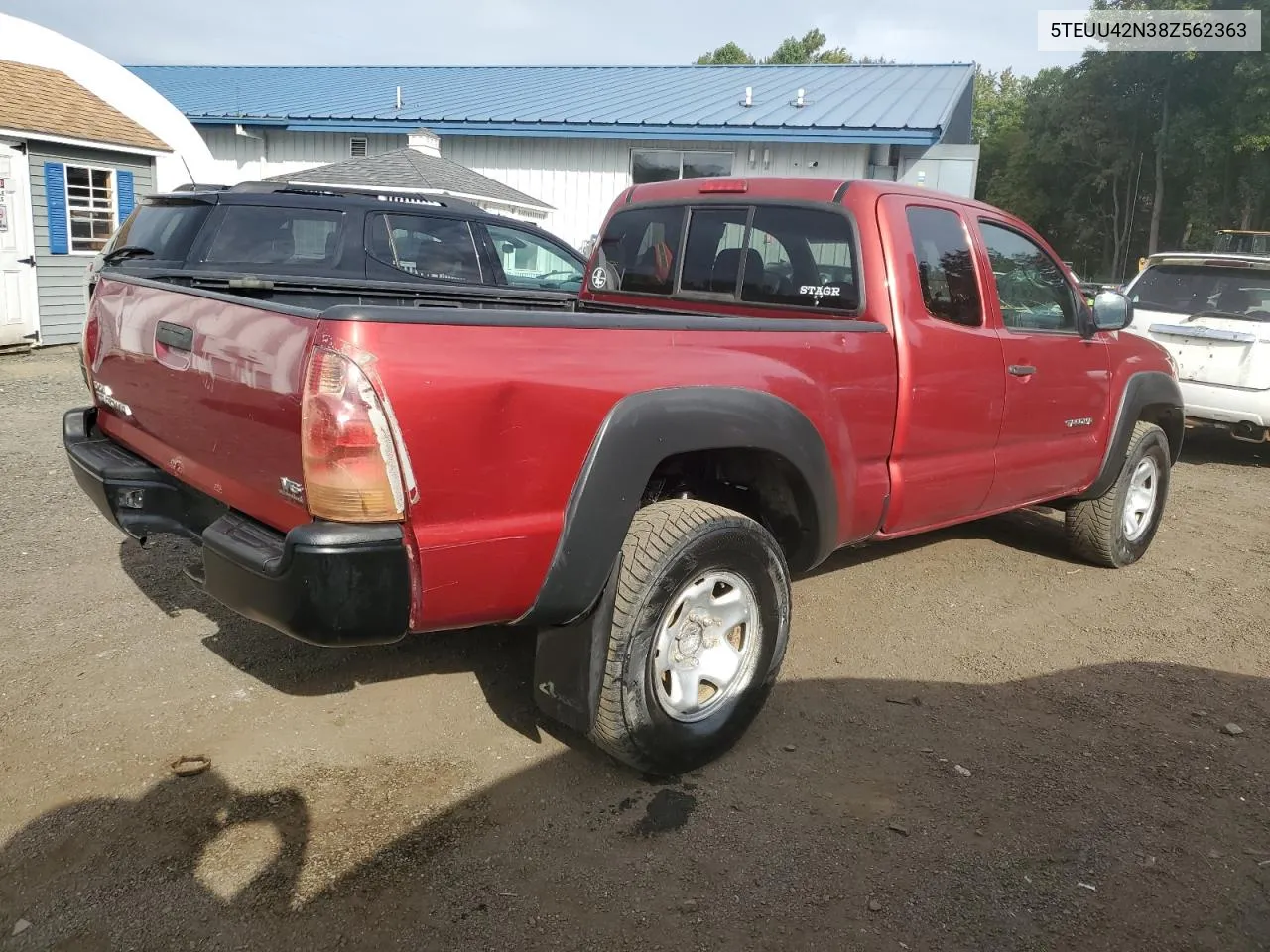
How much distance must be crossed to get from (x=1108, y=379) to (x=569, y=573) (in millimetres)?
3462

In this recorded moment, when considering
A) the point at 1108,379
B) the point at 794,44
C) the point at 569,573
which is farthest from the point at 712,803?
the point at 794,44

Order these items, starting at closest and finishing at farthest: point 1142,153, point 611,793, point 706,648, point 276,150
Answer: point 611,793 → point 706,648 → point 276,150 → point 1142,153

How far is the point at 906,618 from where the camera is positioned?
462cm

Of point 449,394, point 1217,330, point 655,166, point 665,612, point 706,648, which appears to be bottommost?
point 706,648

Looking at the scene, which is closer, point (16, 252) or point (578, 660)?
point (578, 660)

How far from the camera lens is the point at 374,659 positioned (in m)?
3.89

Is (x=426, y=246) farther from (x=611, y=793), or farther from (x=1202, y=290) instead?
(x=1202, y=290)

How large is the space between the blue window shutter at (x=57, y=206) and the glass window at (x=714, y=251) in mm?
10902

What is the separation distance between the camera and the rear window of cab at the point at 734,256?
3.82 m

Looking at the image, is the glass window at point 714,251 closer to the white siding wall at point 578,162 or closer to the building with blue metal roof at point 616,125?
the building with blue metal roof at point 616,125

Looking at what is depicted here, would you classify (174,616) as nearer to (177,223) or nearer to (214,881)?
(214,881)

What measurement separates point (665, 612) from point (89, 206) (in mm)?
12766

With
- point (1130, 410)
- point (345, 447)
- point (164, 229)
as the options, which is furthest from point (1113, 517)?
point (164, 229)

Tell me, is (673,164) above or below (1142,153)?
below
